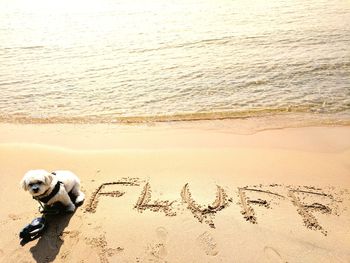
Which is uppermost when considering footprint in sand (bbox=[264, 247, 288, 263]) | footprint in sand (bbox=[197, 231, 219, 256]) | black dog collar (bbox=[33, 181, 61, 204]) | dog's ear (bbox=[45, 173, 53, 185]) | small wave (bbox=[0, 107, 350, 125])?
dog's ear (bbox=[45, 173, 53, 185])

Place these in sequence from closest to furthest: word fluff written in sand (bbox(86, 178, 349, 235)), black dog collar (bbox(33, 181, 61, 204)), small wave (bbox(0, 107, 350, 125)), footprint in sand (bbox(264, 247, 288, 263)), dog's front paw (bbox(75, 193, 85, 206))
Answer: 1. footprint in sand (bbox(264, 247, 288, 263))
2. black dog collar (bbox(33, 181, 61, 204))
3. word fluff written in sand (bbox(86, 178, 349, 235))
4. dog's front paw (bbox(75, 193, 85, 206))
5. small wave (bbox(0, 107, 350, 125))

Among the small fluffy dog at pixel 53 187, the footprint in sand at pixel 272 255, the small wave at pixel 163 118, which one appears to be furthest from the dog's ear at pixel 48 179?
the small wave at pixel 163 118

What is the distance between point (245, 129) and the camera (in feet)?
26.2

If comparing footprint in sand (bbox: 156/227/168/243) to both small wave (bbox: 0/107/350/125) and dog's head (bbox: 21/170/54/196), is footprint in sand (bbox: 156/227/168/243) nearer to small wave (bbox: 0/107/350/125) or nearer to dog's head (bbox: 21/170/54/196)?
dog's head (bbox: 21/170/54/196)

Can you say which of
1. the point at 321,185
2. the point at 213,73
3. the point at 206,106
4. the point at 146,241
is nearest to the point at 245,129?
the point at 206,106

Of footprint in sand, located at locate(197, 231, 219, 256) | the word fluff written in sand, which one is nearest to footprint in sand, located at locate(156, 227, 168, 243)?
the word fluff written in sand

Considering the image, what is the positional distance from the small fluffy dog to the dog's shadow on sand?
0.62ft

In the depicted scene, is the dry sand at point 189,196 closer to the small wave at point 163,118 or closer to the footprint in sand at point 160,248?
the footprint in sand at point 160,248

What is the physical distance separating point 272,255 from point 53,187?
305 cm

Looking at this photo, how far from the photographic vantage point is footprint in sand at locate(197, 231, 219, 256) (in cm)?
454

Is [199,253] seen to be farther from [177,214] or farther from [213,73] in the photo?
[213,73]

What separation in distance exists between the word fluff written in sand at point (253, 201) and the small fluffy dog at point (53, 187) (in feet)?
0.91

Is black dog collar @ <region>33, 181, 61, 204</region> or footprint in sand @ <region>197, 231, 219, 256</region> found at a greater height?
black dog collar @ <region>33, 181, 61, 204</region>

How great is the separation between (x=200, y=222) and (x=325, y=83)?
6998mm
